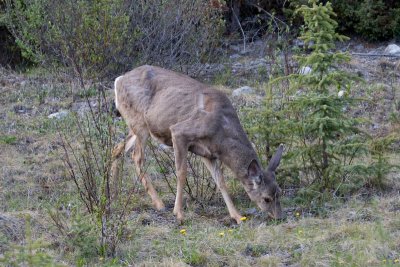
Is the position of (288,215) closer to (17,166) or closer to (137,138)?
(137,138)

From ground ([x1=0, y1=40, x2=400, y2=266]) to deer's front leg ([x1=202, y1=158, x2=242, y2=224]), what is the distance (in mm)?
122

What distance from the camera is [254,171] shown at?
8.90 meters

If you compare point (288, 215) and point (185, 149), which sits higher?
point (185, 149)

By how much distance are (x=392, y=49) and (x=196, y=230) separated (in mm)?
10160

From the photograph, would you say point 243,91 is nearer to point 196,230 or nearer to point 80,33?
point 80,33

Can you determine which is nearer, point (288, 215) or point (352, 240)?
point (352, 240)

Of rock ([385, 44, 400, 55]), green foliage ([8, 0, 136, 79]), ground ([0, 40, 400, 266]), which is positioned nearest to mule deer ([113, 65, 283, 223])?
ground ([0, 40, 400, 266])

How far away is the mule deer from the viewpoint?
8.91 m

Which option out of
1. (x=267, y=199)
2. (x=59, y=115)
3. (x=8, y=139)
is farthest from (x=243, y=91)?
(x=267, y=199)

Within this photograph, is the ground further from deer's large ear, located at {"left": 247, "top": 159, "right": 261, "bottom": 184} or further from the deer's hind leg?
deer's large ear, located at {"left": 247, "top": 159, "right": 261, "bottom": 184}

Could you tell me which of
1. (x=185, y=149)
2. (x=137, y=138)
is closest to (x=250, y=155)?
(x=185, y=149)

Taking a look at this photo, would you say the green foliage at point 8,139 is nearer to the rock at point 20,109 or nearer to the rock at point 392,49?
the rock at point 20,109

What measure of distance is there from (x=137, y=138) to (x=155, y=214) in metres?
1.33

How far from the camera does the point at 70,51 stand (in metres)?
13.4
